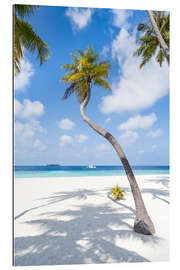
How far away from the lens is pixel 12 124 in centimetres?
224

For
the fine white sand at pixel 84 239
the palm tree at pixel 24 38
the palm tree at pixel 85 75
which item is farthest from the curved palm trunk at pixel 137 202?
the palm tree at pixel 24 38

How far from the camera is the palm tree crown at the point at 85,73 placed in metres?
3.74

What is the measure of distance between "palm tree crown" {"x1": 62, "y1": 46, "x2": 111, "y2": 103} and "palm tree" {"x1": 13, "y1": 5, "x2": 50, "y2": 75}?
656 millimetres

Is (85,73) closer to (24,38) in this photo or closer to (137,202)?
(24,38)

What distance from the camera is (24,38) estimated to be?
3.05 meters

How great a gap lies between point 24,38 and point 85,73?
1.46 m

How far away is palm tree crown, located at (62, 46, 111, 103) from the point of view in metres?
3.74

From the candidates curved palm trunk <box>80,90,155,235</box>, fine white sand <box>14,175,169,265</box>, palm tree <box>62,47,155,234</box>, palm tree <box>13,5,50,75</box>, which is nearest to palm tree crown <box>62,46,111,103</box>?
palm tree <box>62,47,155,234</box>

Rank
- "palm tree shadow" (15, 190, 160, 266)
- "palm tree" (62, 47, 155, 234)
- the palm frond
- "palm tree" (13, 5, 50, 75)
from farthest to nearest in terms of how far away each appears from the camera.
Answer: the palm frond
"palm tree" (62, 47, 155, 234)
"palm tree" (13, 5, 50, 75)
"palm tree shadow" (15, 190, 160, 266)

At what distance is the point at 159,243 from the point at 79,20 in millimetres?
4214

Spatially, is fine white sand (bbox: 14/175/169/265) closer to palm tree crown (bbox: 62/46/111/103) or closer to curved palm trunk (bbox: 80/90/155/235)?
curved palm trunk (bbox: 80/90/155/235)

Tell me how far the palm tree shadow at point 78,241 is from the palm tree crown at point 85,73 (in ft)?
9.76
